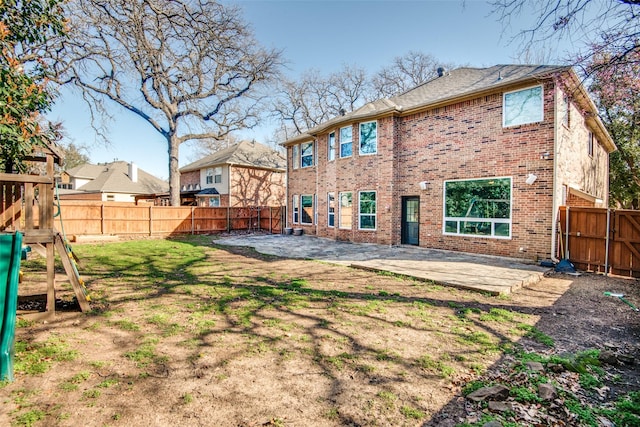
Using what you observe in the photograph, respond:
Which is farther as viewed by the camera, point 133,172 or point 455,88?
point 133,172

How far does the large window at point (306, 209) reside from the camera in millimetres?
18312

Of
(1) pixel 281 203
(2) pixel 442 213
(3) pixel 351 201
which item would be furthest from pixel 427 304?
(1) pixel 281 203

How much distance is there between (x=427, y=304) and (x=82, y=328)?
5.47 m

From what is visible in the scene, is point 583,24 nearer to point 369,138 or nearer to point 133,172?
point 369,138

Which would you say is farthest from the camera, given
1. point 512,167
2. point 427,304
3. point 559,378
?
point 512,167

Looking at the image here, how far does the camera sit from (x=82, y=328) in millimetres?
4406

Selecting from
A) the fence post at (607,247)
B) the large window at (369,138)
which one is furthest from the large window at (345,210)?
the fence post at (607,247)

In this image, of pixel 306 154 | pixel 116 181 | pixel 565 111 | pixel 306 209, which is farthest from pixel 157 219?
pixel 116 181

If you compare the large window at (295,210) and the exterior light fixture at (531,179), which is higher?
the exterior light fixture at (531,179)

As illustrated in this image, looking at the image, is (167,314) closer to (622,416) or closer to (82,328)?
(82,328)

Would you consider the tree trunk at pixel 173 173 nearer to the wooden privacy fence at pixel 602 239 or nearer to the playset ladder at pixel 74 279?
the playset ladder at pixel 74 279

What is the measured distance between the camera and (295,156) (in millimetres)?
19422

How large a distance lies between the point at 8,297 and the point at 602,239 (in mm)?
12459

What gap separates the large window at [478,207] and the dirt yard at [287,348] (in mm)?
3541
